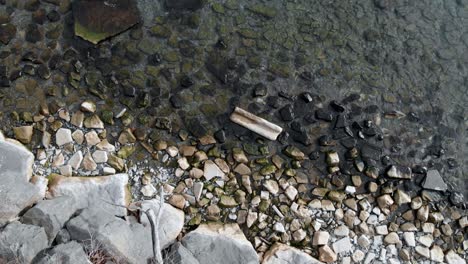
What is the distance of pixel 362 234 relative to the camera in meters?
4.21

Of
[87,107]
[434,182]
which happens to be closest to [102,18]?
[87,107]

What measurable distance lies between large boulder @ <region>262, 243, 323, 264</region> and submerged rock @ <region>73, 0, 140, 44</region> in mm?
1922

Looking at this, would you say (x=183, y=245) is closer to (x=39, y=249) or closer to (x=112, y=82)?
(x=39, y=249)

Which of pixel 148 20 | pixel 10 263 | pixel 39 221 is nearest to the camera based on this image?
pixel 10 263

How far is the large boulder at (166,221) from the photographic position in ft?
13.1

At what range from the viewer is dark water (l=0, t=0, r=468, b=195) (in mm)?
4363

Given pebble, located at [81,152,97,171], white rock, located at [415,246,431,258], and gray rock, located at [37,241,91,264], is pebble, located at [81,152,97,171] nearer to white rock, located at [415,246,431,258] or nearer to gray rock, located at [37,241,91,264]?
gray rock, located at [37,241,91,264]

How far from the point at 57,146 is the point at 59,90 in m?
0.42

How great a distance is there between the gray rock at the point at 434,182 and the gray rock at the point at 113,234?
197 centimetres

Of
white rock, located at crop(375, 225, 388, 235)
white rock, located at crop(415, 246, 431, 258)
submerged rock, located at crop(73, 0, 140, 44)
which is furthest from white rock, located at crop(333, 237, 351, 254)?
submerged rock, located at crop(73, 0, 140, 44)

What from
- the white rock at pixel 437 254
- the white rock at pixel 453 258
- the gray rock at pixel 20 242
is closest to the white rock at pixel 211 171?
the gray rock at pixel 20 242

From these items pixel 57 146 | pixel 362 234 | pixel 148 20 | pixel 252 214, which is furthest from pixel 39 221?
pixel 362 234

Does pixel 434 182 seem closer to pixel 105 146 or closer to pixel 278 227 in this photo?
pixel 278 227

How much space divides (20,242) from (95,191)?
602 millimetres
